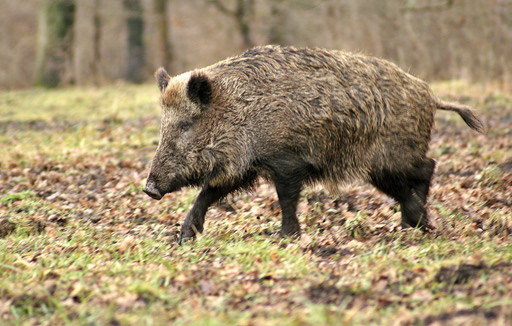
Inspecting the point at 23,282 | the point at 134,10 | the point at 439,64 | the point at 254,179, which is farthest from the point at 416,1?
the point at 23,282

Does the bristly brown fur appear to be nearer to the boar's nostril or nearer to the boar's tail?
the boar's nostril

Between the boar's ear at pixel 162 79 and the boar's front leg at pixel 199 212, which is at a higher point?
the boar's ear at pixel 162 79

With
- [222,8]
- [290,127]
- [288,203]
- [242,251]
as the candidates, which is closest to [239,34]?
[222,8]

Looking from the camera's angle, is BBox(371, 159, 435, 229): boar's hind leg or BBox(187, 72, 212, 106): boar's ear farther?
BBox(371, 159, 435, 229): boar's hind leg

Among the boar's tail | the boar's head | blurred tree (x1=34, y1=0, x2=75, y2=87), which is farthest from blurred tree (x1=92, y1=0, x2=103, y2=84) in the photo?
the boar's tail

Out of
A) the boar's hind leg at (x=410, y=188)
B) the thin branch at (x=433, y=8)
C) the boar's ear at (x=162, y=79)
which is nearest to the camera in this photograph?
the boar's hind leg at (x=410, y=188)

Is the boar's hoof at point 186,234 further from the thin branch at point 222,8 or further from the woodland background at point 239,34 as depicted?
the thin branch at point 222,8

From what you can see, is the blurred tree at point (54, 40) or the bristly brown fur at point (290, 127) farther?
the blurred tree at point (54, 40)

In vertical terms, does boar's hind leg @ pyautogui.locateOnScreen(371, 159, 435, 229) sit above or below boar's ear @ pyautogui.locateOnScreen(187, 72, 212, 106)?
below

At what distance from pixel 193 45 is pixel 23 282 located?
21.9 meters

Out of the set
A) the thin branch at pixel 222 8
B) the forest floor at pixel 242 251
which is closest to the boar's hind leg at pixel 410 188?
the forest floor at pixel 242 251

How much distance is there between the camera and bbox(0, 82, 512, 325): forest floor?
386 centimetres

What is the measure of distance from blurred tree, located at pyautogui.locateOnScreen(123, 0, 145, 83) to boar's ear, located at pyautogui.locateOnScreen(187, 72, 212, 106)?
49.8 feet

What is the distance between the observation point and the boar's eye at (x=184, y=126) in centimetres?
609
